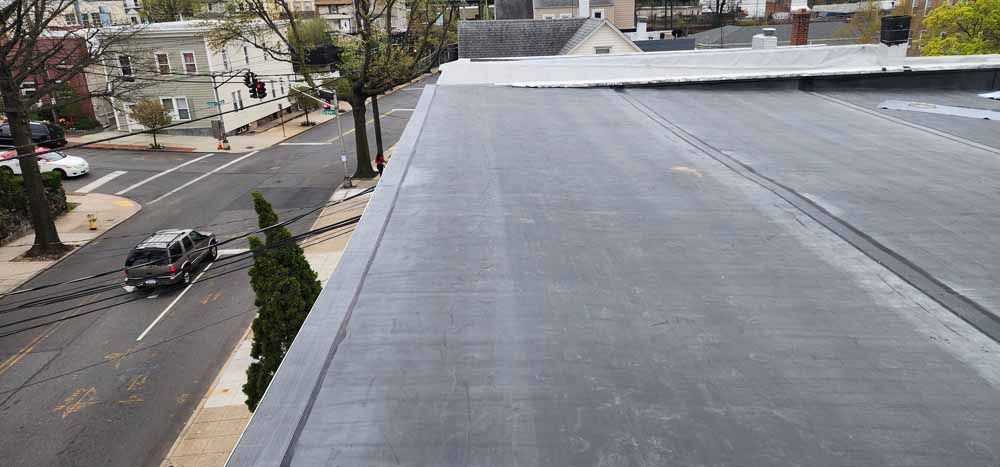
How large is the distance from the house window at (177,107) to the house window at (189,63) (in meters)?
1.73

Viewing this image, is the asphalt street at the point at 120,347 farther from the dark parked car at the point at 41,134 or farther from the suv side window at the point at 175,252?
the dark parked car at the point at 41,134

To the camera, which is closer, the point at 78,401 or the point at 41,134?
the point at 78,401

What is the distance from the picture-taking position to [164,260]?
16.7 metres

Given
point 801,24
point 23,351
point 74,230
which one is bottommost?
point 23,351

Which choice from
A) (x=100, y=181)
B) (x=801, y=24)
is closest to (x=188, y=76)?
(x=100, y=181)

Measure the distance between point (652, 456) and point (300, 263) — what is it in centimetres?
982

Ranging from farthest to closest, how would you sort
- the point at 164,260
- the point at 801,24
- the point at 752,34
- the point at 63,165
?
the point at 752,34
the point at 801,24
the point at 63,165
the point at 164,260

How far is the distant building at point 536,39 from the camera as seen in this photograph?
2997cm

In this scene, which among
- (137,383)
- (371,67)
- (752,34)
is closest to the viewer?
(137,383)

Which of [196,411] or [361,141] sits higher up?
[361,141]

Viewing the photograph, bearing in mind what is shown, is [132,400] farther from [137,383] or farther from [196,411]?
[196,411]

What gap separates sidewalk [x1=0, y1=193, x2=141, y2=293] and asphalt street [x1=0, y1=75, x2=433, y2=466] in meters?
0.50

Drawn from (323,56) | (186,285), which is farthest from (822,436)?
(323,56)

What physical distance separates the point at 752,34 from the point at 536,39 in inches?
818
